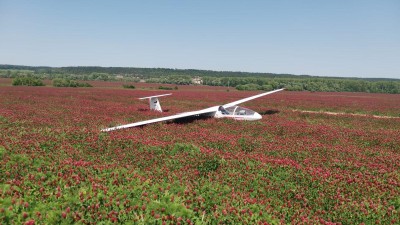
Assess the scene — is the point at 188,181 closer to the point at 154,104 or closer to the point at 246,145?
the point at 246,145

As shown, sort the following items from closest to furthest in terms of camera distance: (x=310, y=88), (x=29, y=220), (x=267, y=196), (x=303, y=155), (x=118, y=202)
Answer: (x=29, y=220)
(x=118, y=202)
(x=267, y=196)
(x=303, y=155)
(x=310, y=88)

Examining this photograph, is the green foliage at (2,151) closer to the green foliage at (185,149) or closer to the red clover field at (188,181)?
the red clover field at (188,181)

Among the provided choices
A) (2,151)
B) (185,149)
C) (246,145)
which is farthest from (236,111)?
(2,151)

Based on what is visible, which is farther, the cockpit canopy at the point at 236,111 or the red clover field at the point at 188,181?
the cockpit canopy at the point at 236,111

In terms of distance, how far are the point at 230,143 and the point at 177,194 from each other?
629 centimetres

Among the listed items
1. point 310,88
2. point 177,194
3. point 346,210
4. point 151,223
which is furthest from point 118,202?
point 310,88

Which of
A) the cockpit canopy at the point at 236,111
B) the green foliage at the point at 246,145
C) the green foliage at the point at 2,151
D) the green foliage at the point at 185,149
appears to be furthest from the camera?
the cockpit canopy at the point at 236,111

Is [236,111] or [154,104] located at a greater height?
[236,111]

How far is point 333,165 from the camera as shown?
33.4 ft

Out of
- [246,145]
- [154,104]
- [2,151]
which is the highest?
[2,151]

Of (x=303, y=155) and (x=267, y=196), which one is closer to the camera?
(x=267, y=196)

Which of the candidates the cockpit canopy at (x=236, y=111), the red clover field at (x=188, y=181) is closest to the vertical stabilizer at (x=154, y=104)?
the cockpit canopy at (x=236, y=111)

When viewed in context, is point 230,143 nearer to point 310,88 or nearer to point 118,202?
point 118,202

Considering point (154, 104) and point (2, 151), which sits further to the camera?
point (154, 104)
